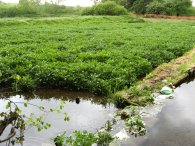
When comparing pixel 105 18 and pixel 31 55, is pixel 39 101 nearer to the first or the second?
pixel 31 55

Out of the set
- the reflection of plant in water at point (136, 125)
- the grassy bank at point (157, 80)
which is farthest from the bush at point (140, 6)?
the reflection of plant in water at point (136, 125)

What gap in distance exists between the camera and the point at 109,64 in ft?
40.4

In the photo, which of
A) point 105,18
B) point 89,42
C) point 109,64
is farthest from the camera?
point 105,18

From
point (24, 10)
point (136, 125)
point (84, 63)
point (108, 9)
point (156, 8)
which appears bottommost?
point (136, 125)

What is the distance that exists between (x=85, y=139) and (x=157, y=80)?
18.6 feet

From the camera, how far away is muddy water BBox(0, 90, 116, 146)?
24.4 feet

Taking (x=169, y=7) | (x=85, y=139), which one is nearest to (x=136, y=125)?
(x=85, y=139)

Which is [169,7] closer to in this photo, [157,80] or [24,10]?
[24,10]

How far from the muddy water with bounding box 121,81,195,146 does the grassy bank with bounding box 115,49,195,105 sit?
69cm

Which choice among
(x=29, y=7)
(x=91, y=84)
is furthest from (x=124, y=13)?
(x=91, y=84)

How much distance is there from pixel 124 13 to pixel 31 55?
37.1 metres

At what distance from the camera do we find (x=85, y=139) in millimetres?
6324

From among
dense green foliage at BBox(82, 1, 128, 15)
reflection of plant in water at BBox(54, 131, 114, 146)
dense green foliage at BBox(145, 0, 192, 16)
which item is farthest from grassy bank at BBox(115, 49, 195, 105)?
dense green foliage at BBox(145, 0, 192, 16)

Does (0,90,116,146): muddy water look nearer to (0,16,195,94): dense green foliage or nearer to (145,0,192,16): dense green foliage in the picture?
(0,16,195,94): dense green foliage
